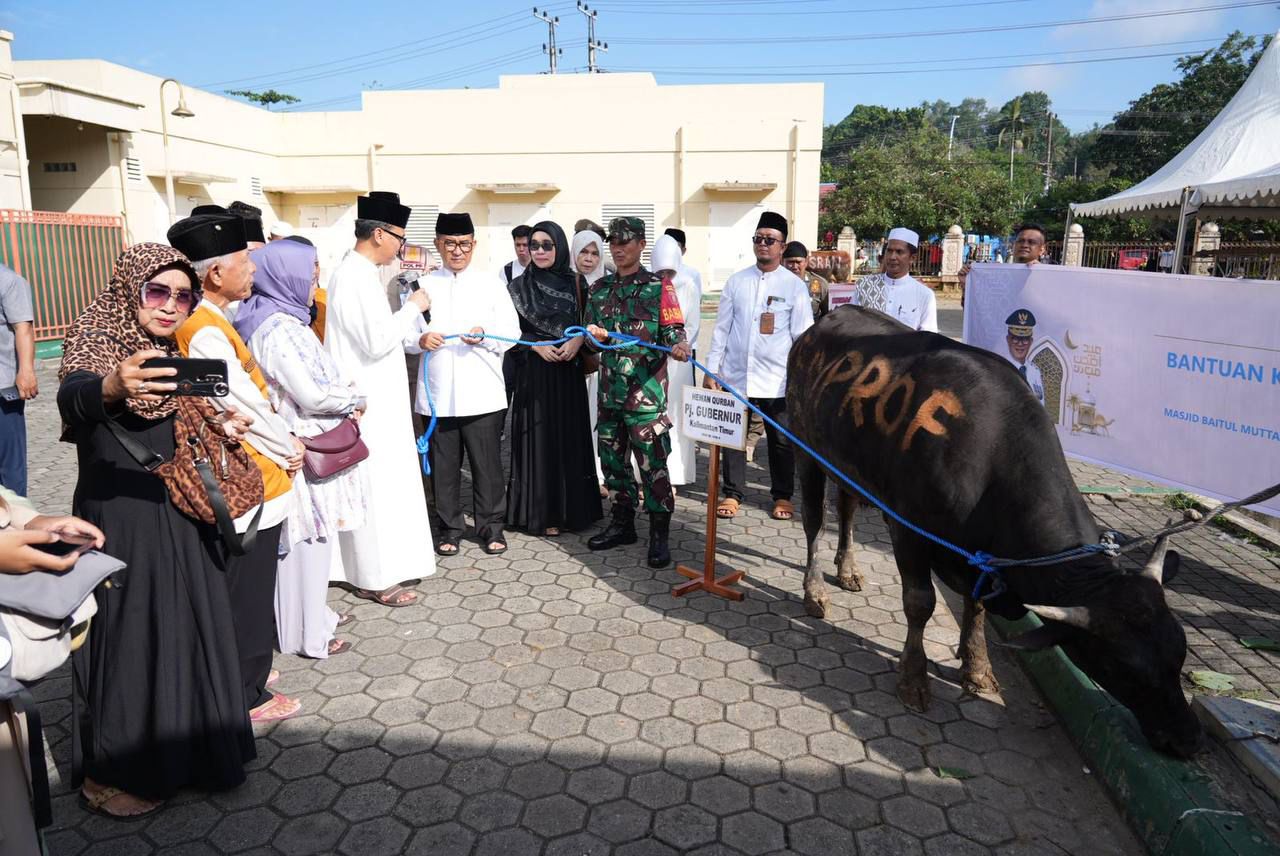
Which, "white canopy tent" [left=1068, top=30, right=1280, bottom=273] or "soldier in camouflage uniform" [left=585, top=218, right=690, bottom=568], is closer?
"soldier in camouflage uniform" [left=585, top=218, right=690, bottom=568]

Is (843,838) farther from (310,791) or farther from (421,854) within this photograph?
(310,791)

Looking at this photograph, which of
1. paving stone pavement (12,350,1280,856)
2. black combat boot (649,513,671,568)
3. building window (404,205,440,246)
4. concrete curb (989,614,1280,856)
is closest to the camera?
concrete curb (989,614,1280,856)

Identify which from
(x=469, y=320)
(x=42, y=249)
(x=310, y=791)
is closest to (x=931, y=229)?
Answer: (x=42, y=249)

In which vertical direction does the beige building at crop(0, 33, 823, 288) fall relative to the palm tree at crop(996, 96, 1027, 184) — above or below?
below

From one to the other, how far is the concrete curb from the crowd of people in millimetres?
2575

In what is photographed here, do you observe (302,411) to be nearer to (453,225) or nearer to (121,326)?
(121,326)

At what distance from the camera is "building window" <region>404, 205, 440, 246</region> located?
1055 inches

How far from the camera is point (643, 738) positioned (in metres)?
3.45

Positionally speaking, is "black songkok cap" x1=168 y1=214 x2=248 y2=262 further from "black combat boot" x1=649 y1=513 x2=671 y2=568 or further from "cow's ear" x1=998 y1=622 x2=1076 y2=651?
"cow's ear" x1=998 y1=622 x2=1076 y2=651

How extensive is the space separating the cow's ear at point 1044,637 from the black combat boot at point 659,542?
2.75m

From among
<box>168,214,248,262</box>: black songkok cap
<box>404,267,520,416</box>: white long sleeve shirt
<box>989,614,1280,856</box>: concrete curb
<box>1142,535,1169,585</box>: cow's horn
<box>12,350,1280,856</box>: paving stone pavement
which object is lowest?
<box>12,350,1280,856</box>: paving stone pavement

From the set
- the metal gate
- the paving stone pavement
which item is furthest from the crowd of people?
the metal gate

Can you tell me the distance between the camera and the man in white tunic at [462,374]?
206 inches

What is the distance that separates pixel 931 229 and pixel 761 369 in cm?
3415
